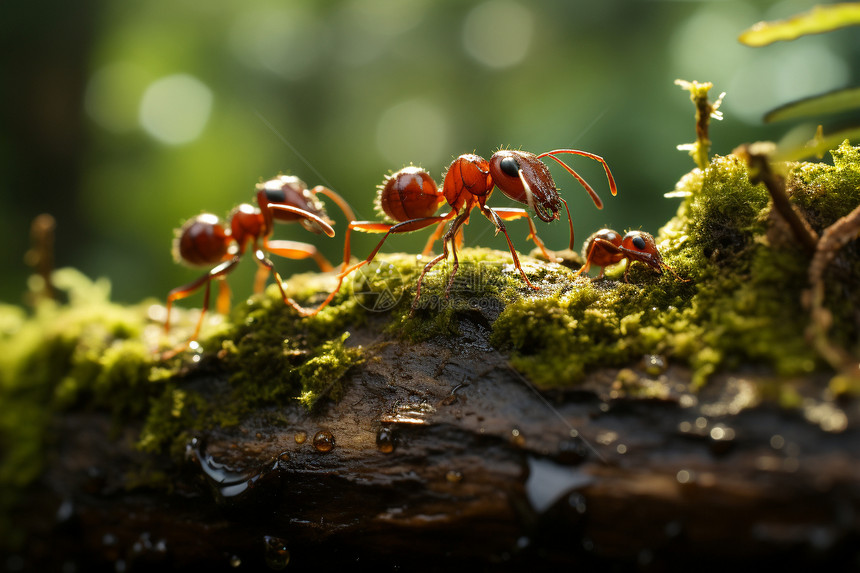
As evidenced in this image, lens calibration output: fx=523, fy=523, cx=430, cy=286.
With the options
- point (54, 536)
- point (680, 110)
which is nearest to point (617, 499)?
point (54, 536)

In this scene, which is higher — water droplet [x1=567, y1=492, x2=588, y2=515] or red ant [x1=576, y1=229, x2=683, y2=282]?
red ant [x1=576, y1=229, x2=683, y2=282]

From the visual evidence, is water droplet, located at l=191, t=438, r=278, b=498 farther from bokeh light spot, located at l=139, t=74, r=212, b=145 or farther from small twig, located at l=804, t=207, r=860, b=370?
bokeh light spot, located at l=139, t=74, r=212, b=145

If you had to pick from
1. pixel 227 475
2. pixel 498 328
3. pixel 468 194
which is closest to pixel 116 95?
pixel 468 194

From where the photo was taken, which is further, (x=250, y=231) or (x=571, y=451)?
(x=250, y=231)

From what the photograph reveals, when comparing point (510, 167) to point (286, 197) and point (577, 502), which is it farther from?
point (577, 502)

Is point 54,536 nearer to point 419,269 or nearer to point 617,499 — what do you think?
point 419,269

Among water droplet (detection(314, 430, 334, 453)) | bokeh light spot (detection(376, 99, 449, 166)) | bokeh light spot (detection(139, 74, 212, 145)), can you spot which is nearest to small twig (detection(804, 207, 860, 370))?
water droplet (detection(314, 430, 334, 453))
